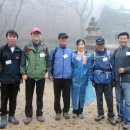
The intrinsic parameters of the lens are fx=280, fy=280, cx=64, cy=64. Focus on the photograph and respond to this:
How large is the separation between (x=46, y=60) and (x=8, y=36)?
1009 millimetres

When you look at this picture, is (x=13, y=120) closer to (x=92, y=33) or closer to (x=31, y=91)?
(x=31, y=91)

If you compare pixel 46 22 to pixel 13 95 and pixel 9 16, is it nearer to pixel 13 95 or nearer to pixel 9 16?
pixel 9 16

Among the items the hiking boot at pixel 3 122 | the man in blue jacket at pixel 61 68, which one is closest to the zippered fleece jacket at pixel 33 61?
the man in blue jacket at pixel 61 68

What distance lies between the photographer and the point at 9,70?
20.0 ft

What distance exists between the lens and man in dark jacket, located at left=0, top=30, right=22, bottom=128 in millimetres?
6078

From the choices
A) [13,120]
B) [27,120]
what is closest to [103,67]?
[27,120]

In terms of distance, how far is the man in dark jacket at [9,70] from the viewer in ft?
19.9

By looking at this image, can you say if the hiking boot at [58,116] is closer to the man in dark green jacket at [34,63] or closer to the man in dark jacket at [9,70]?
the man in dark green jacket at [34,63]

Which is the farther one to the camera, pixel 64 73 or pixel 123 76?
pixel 64 73

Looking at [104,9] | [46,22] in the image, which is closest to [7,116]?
[46,22]

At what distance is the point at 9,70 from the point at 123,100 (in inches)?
106

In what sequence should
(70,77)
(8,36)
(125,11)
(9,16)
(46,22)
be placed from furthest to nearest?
1. (125,11)
2. (46,22)
3. (9,16)
4. (70,77)
5. (8,36)

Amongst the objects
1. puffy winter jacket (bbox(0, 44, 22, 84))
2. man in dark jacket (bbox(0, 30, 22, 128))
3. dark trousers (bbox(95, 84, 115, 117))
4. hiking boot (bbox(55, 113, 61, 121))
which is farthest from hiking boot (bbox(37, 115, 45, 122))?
dark trousers (bbox(95, 84, 115, 117))

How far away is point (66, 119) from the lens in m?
6.76
